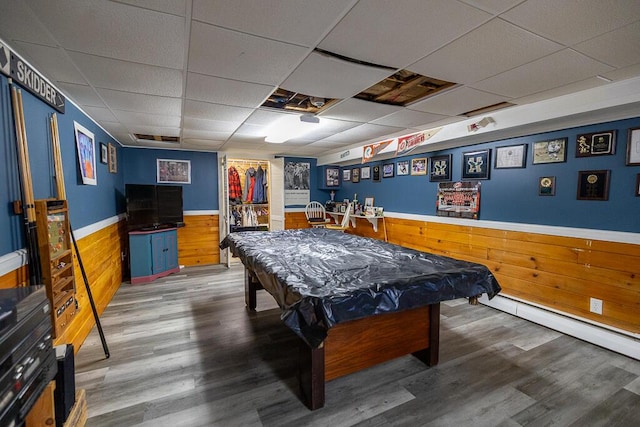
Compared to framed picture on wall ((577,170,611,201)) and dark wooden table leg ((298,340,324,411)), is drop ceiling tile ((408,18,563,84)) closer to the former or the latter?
framed picture on wall ((577,170,611,201))

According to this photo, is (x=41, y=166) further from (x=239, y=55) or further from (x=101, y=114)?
(x=239, y=55)

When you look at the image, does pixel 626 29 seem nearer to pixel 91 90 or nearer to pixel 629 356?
pixel 629 356

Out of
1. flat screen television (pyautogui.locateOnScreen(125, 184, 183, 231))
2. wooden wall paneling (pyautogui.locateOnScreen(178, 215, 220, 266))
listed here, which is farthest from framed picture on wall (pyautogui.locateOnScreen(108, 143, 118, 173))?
wooden wall paneling (pyautogui.locateOnScreen(178, 215, 220, 266))

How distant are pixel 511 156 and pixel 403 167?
1708 millimetres

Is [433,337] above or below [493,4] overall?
below


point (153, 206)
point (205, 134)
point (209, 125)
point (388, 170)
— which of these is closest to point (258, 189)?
point (153, 206)

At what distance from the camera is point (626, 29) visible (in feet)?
5.10

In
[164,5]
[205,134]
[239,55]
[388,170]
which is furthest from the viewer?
[388,170]

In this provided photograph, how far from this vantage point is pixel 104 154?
3824 millimetres

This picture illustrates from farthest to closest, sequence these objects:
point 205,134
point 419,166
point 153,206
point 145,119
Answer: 1. point 153,206
2. point 419,166
3. point 205,134
4. point 145,119

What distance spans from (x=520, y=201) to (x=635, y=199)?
919 mm

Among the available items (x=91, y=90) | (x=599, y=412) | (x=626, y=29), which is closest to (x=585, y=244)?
(x=599, y=412)

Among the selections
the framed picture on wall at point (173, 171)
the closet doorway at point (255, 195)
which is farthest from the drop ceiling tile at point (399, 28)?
the framed picture on wall at point (173, 171)

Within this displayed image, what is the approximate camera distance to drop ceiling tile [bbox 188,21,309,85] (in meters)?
1.63
